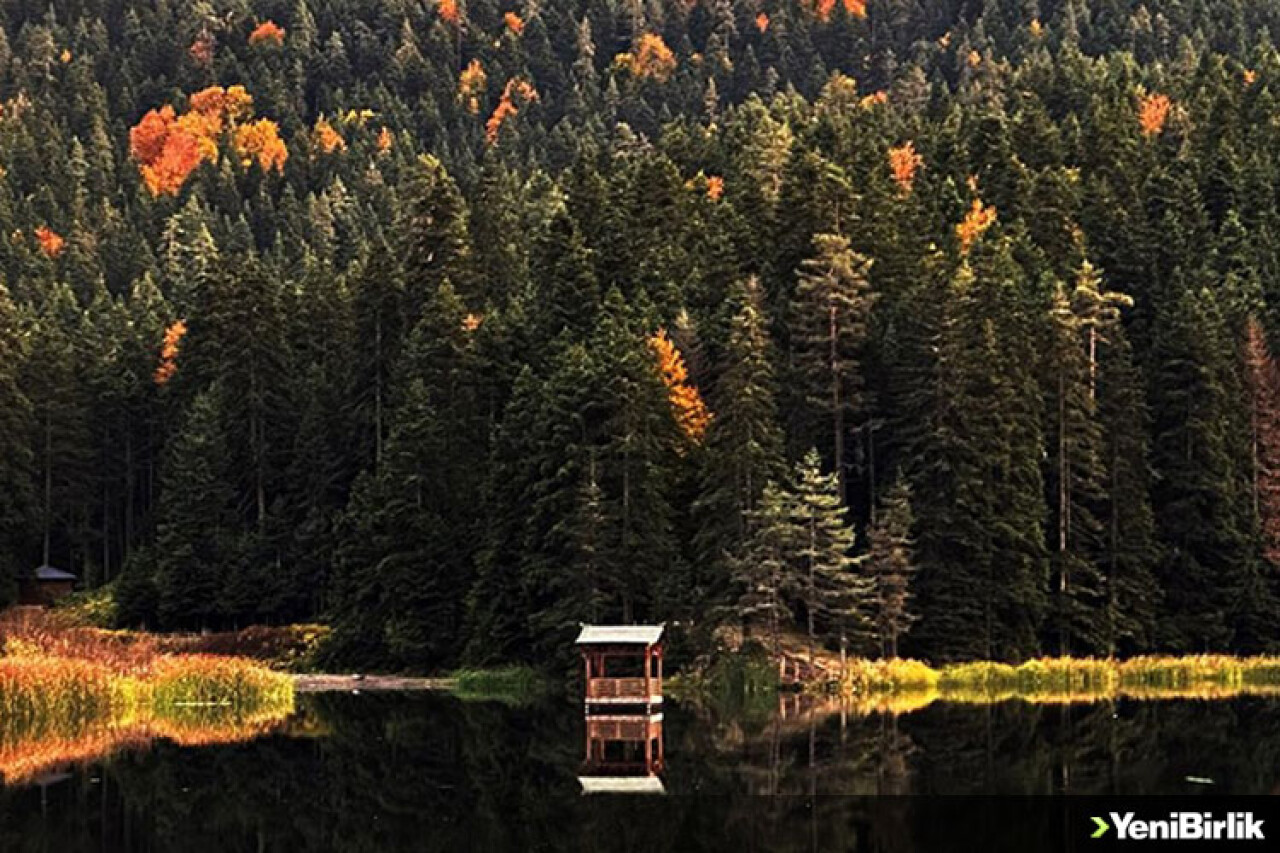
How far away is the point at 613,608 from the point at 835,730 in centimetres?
3274

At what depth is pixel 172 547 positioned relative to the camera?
12206 centimetres

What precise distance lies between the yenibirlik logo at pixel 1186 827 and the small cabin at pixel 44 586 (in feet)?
328

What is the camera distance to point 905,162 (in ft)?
534

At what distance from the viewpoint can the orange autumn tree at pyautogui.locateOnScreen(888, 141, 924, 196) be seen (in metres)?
150

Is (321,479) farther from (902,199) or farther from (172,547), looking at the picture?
(902,199)

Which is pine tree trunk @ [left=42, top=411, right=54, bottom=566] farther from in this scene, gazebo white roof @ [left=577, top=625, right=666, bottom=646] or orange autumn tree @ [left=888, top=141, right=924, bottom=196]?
gazebo white roof @ [left=577, top=625, right=666, bottom=646]

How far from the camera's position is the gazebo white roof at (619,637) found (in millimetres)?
77250

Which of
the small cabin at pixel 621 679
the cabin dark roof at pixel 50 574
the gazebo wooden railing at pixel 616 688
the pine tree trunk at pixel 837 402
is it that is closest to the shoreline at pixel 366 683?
the small cabin at pixel 621 679

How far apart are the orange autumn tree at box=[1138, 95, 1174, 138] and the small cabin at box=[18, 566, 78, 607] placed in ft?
276

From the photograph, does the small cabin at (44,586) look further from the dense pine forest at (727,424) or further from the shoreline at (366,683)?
the shoreline at (366,683)

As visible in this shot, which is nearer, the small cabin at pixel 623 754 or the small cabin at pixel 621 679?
the small cabin at pixel 623 754

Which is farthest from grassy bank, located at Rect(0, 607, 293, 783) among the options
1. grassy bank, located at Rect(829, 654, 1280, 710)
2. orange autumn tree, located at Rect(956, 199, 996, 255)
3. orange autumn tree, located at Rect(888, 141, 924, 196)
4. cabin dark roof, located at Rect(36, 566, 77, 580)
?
orange autumn tree, located at Rect(888, 141, 924, 196)

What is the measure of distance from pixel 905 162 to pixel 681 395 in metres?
63.0

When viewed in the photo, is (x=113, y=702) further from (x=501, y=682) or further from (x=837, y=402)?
(x=837, y=402)
